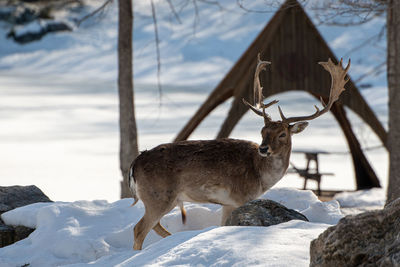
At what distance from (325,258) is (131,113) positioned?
23.3 feet

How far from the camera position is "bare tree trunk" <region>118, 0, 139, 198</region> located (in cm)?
1108

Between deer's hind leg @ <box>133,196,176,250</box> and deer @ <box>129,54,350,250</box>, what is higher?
deer @ <box>129,54,350,250</box>

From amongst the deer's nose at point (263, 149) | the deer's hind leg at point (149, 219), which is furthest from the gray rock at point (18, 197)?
the deer's nose at point (263, 149)

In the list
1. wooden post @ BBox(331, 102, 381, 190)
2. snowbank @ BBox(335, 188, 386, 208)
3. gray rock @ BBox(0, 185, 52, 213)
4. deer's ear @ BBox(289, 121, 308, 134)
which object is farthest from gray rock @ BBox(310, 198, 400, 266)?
wooden post @ BBox(331, 102, 381, 190)

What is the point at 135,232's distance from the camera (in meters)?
7.25

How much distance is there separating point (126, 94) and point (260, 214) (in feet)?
16.5

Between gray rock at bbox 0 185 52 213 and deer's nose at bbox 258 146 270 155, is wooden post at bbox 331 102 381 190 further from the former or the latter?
deer's nose at bbox 258 146 270 155

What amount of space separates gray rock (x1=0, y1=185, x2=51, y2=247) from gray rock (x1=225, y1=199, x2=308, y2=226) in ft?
8.88

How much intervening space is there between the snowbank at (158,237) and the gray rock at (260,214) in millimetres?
522

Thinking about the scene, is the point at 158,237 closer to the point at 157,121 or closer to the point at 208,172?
the point at 208,172

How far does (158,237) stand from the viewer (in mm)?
7871

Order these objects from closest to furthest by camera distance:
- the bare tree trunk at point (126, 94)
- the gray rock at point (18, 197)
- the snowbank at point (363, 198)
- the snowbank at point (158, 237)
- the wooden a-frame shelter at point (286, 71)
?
the snowbank at point (158, 237), the gray rock at point (18, 197), the bare tree trunk at point (126, 94), the snowbank at point (363, 198), the wooden a-frame shelter at point (286, 71)

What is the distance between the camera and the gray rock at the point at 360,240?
171 inches

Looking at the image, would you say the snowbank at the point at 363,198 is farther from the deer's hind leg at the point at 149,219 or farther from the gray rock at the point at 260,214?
the deer's hind leg at the point at 149,219
